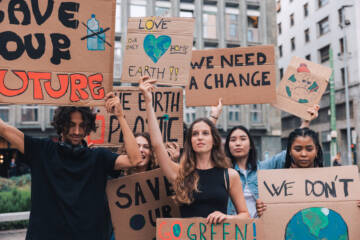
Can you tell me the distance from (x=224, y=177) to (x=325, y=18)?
2994 cm

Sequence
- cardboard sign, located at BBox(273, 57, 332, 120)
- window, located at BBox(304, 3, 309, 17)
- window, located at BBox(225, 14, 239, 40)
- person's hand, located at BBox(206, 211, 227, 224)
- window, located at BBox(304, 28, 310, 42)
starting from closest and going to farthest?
person's hand, located at BBox(206, 211, 227, 224)
cardboard sign, located at BBox(273, 57, 332, 120)
window, located at BBox(225, 14, 239, 40)
window, located at BBox(304, 28, 310, 42)
window, located at BBox(304, 3, 309, 17)

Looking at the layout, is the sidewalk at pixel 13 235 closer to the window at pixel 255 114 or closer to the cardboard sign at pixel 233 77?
the cardboard sign at pixel 233 77

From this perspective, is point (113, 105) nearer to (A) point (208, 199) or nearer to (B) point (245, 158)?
(A) point (208, 199)

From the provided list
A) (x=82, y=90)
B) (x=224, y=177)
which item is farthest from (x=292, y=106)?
(x=82, y=90)

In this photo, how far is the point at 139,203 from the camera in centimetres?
274

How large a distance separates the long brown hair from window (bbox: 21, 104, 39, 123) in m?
18.4

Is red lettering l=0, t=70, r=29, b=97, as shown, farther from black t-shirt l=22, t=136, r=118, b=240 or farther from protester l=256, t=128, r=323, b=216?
protester l=256, t=128, r=323, b=216

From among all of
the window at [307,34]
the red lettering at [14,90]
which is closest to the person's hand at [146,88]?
the red lettering at [14,90]

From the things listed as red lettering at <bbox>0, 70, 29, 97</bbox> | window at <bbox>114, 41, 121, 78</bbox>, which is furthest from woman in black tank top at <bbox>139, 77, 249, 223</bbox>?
window at <bbox>114, 41, 121, 78</bbox>

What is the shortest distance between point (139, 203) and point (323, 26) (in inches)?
1190

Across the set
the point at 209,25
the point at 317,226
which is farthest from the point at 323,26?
the point at 317,226

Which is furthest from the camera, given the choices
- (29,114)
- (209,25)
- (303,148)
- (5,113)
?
(209,25)

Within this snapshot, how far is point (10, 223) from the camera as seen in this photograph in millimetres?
6598

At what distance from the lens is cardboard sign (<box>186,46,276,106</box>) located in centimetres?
404
